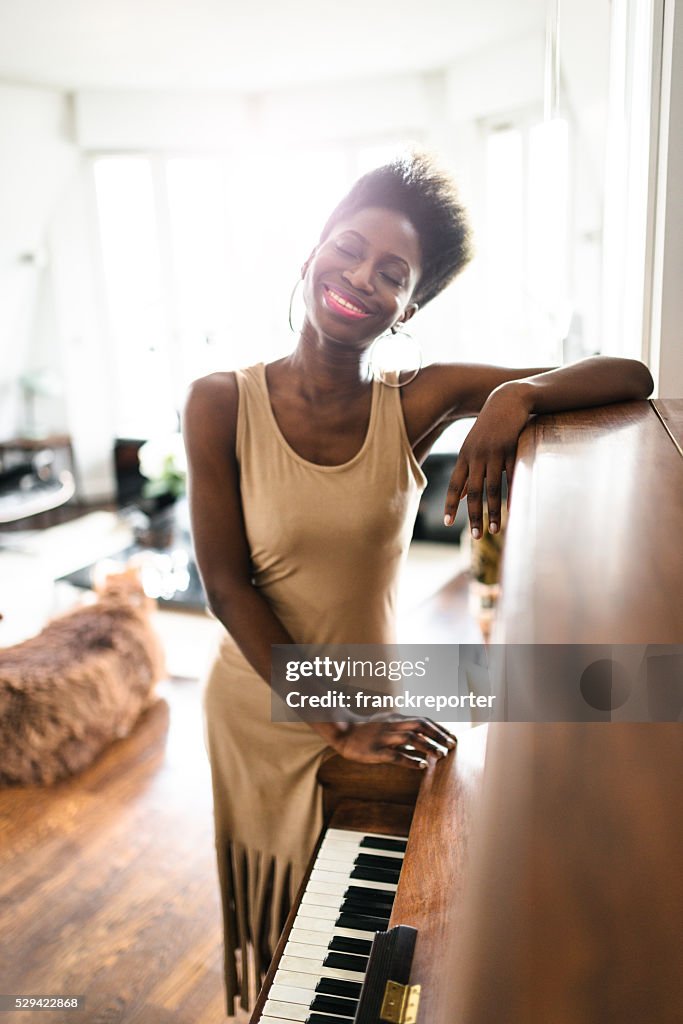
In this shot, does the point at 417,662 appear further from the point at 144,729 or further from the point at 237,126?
the point at 237,126

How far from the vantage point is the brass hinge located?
0.61 metres

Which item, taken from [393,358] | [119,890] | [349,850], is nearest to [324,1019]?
[349,850]

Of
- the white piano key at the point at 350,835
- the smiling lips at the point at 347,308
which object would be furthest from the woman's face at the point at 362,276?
the white piano key at the point at 350,835

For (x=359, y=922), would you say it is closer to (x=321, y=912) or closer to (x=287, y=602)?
(x=321, y=912)

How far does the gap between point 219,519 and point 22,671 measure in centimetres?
183

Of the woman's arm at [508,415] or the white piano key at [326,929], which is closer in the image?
the woman's arm at [508,415]

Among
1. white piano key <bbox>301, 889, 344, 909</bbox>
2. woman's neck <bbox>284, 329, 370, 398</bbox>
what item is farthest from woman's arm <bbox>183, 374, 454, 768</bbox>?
white piano key <bbox>301, 889, 344, 909</bbox>

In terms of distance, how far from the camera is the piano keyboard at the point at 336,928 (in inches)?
33.8

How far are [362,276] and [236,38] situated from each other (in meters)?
5.06

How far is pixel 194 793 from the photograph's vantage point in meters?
2.70

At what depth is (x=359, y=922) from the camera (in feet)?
3.14

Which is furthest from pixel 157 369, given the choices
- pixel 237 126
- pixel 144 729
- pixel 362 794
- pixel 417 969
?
pixel 417 969

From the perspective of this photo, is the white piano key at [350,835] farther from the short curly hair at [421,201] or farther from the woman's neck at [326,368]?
the short curly hair at [421,201]

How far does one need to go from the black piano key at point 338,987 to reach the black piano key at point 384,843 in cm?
18
